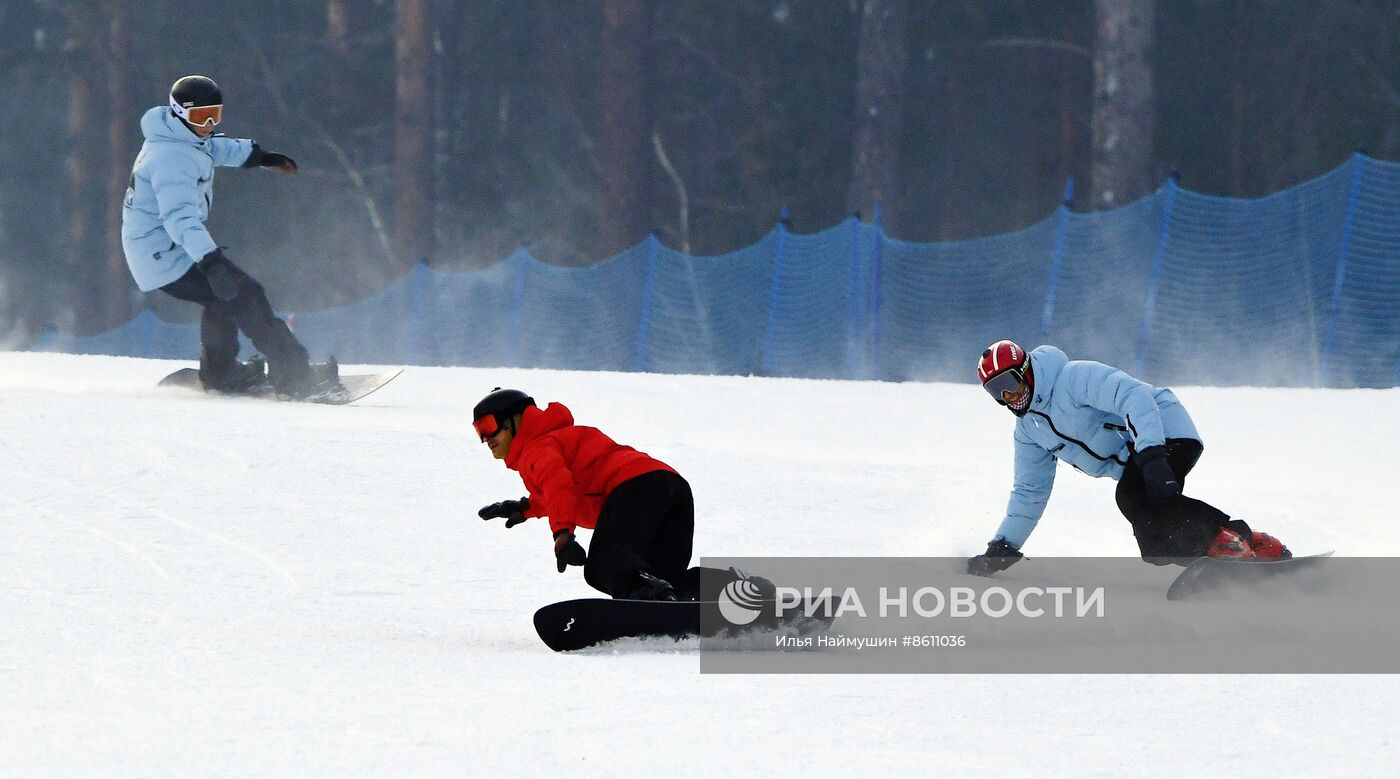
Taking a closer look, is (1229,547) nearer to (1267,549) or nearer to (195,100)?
(1267,549)

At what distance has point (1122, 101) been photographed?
70.5ft

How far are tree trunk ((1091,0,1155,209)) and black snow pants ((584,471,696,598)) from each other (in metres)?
16.5

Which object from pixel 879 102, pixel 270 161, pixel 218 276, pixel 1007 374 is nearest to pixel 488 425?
pixel 1007 374

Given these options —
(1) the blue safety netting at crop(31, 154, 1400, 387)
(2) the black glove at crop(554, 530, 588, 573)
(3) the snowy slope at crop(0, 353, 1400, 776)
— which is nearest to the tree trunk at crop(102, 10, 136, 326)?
(1) the blue safety netting at crop(31, 154, 1400, 387)

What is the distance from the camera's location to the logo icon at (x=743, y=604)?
17.2ft

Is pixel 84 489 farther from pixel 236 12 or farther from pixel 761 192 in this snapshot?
pixel 236 12

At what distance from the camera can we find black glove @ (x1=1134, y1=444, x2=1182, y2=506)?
6.16 metres

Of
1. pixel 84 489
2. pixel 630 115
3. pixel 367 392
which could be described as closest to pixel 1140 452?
pixel 84 489

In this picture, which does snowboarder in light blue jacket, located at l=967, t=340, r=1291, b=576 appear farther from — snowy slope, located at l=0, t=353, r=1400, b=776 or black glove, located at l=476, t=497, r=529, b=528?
black glove, located at l=476, t=497, r=529, b=528

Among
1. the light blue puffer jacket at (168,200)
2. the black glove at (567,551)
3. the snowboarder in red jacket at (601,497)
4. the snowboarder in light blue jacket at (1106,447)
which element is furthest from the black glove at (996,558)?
the light blue puffer jacket at (168,200)

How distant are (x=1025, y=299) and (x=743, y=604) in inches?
434

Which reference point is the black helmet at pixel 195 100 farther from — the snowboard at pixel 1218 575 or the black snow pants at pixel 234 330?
the snowboard at pixel 1218 575

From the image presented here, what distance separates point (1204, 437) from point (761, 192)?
21071 mm

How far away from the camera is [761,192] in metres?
31.6
